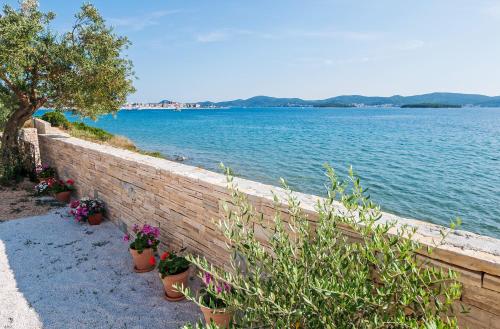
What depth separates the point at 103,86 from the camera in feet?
36.3

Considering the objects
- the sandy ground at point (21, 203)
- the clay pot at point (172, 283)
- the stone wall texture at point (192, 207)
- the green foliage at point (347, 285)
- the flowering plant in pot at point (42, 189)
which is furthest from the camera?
the flowering plant in pot at point (42, 189)

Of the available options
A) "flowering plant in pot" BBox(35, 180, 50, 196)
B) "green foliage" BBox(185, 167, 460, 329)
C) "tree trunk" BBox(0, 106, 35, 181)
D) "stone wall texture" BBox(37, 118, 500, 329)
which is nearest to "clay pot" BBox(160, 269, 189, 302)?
"stone wall texture" BBox(37, 118, 500, 329)

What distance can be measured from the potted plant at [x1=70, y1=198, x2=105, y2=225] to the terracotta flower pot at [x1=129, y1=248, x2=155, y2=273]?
264 centimetres

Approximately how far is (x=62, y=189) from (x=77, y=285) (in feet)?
16.9

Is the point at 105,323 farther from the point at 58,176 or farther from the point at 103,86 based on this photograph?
the point at 103,86

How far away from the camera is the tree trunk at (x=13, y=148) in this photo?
35.9 feet

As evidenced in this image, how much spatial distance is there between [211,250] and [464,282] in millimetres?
3291

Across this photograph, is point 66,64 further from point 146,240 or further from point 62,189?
point 146,240

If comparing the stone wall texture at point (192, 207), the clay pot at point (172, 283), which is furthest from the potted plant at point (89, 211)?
the clay pot at point (172, 283)

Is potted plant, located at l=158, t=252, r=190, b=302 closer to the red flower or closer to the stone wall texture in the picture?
the stone wall texture

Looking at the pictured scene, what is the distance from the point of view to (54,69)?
10.3 metres

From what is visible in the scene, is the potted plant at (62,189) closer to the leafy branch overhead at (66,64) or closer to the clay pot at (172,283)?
the leafy branch overhead at (66,64)

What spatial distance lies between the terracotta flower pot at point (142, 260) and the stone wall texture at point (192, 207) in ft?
1.43

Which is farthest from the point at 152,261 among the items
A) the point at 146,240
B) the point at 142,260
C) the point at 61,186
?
the point at 61,186
